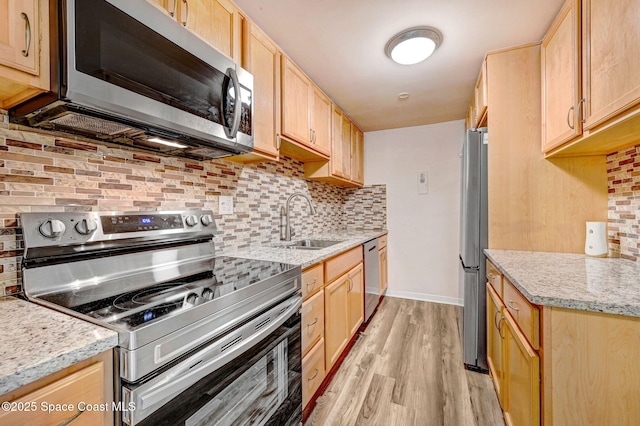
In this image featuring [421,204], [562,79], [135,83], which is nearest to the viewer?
[135,83]

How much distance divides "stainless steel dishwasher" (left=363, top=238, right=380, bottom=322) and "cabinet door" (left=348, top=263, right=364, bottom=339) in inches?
5.2

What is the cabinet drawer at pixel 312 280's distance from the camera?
1444mm

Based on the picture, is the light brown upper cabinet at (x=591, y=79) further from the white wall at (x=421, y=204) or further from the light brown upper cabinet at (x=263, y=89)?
the white wall at (x=421, y=204)

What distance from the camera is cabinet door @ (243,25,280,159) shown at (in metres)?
1.55

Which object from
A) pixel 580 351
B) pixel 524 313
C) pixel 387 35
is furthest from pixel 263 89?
pixel 580 351

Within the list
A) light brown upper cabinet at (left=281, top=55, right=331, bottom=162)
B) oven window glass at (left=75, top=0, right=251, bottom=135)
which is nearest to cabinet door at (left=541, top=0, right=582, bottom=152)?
light brown upper cabinet at (left=281, top=55, right=331, bottom=162)

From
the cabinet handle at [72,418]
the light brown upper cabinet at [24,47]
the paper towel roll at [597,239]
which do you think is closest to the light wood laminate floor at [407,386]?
the paper towel roll at [597,239]

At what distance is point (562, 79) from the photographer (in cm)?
146

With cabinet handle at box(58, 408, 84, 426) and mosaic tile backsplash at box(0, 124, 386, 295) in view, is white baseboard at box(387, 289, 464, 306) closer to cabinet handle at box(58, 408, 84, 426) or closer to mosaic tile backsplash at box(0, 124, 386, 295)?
mosaic tile backsplash at box(0, 124, 386, 295)

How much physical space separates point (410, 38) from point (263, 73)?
36.1 inches

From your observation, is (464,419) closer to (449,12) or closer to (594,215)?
(594,215)

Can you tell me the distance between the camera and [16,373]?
467 millimetres

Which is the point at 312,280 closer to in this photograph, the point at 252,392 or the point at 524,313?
the point at 252,392

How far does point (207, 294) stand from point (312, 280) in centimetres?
71
